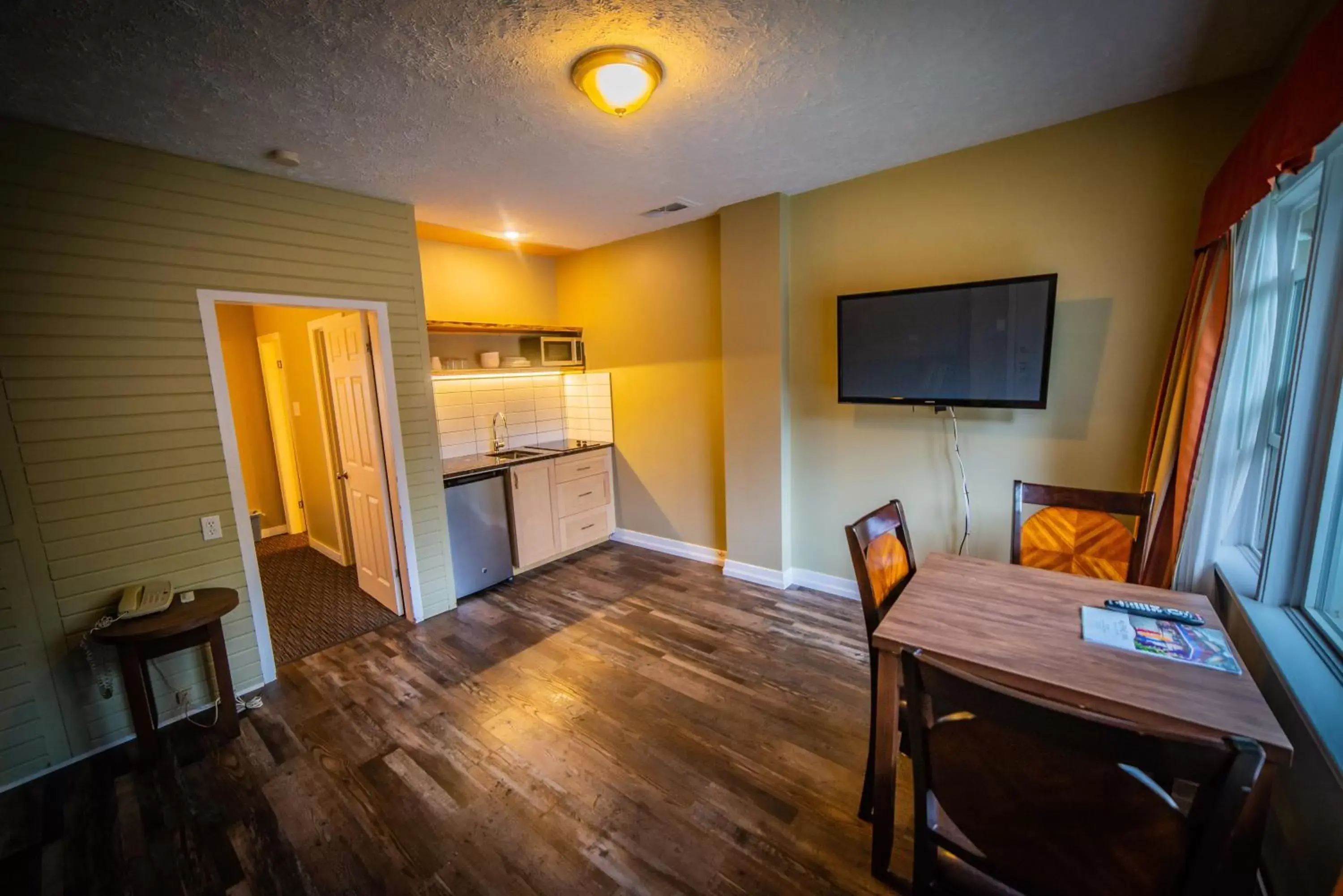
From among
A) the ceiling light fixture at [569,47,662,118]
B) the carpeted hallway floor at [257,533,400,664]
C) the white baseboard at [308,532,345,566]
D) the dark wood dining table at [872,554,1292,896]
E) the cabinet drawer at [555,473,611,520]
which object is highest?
the ceiling light fixture at [569,47,662,118]

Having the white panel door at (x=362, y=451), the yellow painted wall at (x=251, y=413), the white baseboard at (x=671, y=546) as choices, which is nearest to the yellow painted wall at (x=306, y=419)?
the yellow painted wall at (x=251, y=413)

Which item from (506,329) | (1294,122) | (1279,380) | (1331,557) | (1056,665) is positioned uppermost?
(1294,122)

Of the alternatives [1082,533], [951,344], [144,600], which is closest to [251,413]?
[144,600]

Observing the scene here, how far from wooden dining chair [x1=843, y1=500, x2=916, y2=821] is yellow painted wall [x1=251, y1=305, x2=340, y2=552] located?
4.22m

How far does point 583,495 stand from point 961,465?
2.87 m

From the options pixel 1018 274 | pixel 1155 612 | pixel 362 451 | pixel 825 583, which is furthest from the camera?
pixel 825 583

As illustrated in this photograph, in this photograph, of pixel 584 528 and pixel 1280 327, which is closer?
pixel 1280 327

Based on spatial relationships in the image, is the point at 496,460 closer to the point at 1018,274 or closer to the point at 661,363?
the point at 661,363

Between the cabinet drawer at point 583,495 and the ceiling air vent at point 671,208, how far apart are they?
2.17 metres

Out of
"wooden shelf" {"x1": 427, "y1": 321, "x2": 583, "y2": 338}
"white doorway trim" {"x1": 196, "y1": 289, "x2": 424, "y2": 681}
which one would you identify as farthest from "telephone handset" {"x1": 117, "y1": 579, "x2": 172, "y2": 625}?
"wooden shelf" {"x1": 427, "y1": 321, "x2": 583, "y2": 338}

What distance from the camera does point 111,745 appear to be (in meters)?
2.22

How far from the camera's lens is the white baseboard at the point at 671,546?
408 centimetres

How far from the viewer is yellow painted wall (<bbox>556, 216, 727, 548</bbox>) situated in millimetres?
3854

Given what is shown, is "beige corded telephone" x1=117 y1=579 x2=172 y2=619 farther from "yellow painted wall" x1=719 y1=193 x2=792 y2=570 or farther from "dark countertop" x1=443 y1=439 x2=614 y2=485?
"yellow painted wall" x1=719 y1=193 x2=792 y2=570
